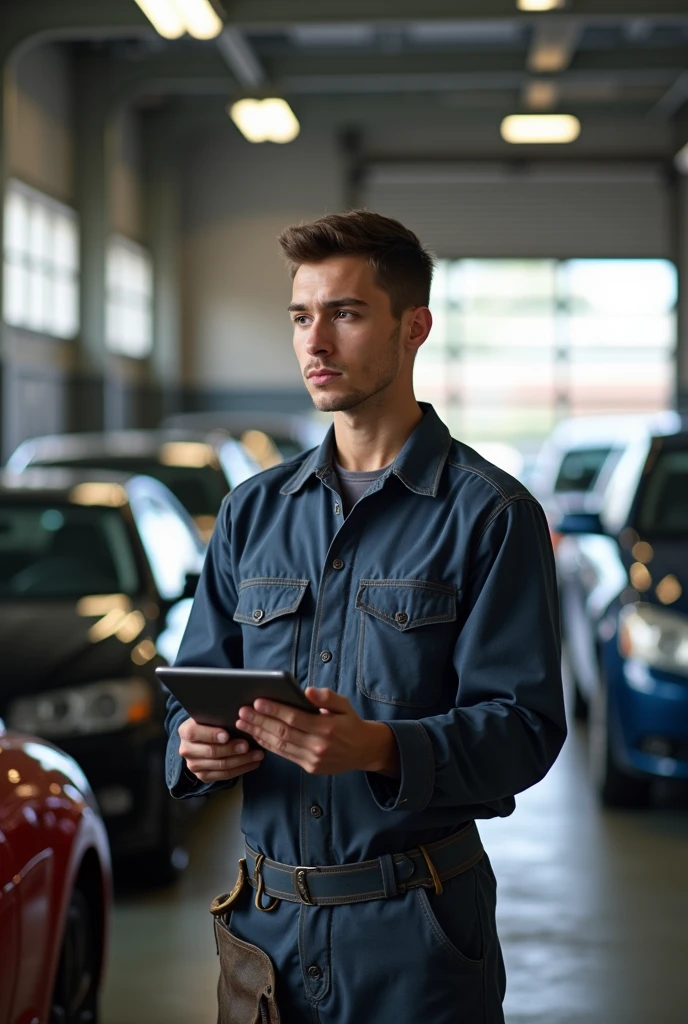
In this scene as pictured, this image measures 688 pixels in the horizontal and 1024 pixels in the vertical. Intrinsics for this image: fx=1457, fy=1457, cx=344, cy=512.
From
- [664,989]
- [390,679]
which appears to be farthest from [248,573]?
[664,989]

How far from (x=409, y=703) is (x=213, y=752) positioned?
30 cm

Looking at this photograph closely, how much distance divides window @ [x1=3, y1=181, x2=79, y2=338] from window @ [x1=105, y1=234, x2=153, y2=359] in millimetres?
959

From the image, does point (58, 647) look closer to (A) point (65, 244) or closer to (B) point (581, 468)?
(B) point (581, 468)

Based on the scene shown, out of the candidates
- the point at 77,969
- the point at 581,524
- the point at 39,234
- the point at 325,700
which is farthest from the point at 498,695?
the point at 39,234

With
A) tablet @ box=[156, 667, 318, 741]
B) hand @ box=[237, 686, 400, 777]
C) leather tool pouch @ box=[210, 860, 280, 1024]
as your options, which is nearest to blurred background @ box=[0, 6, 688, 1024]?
leather tool pouch @ box=[210, 860, 280, 1024]

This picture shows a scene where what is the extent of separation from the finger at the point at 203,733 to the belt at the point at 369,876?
24 centimetres

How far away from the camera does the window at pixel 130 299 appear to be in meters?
19.2

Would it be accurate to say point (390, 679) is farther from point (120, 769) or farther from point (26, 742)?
point (120, 769)

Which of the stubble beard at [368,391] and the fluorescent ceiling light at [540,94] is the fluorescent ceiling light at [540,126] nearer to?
the fluorescent ceiling light at [540,94]

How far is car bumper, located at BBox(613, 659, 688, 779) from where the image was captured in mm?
6008

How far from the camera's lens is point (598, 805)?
6895mm

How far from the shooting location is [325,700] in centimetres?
196

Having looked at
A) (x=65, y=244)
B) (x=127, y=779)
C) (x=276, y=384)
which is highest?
(x=65, y=244)

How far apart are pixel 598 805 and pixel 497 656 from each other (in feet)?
16.3
